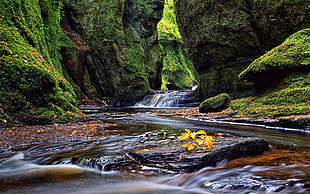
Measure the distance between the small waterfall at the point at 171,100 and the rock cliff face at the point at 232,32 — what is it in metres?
2.16

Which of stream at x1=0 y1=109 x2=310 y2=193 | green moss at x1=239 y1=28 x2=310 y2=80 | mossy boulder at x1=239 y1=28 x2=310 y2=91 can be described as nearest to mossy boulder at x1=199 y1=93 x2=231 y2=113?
mossy boulder at x1=239 y1=28 x2=310 y2=91

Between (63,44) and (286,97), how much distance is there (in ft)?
53.1

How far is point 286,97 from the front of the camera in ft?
20.5

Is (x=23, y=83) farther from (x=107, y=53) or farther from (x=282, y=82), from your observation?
(x=107, y=53)

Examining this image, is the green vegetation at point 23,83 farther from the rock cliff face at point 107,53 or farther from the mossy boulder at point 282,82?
the rock cliff face at point 107,53

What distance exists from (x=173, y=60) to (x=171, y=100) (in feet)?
83.8

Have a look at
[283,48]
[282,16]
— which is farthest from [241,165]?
[282,16]

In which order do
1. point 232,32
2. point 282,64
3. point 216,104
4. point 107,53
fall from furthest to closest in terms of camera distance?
point 107,53, point 232,32, point 216,104, point 282,64

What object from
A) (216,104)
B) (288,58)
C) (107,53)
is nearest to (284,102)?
(288,58)

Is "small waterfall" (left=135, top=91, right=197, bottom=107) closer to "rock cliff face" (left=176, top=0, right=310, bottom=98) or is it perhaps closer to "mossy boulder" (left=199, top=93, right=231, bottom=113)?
"rock cliff face" (left=176, top=0, right=310, bottom=98)

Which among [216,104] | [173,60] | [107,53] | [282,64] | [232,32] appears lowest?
[216,104]

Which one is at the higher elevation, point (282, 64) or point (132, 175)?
point (282, 64)

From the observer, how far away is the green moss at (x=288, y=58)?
662cm

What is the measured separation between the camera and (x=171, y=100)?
17719 millimetres
